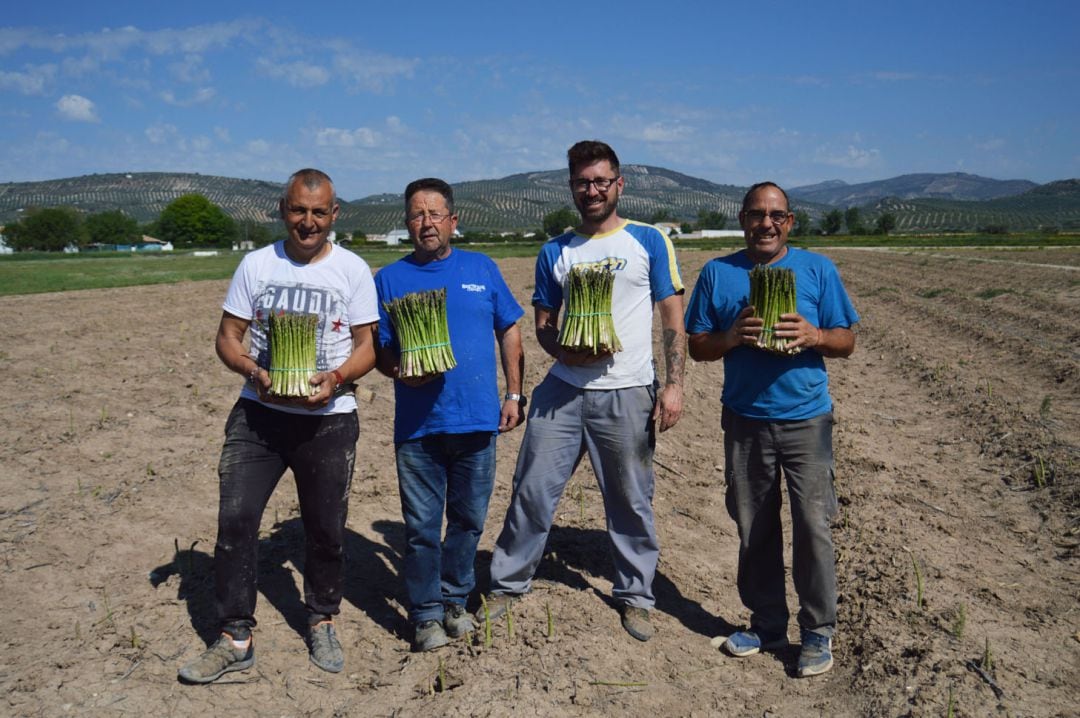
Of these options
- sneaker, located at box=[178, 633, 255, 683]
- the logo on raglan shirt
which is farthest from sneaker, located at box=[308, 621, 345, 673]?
the logo on raglan shirt

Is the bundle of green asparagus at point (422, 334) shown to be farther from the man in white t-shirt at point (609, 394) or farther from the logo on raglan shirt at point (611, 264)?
the logo on raglan shirt at point (611, 264)

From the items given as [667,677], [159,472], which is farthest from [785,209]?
[159,472]

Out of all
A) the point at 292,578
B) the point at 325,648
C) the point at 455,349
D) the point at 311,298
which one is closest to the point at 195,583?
the point at 292,578

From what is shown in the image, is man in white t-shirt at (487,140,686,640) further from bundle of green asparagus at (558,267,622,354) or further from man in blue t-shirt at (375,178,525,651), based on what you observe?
man in blue t-shirt at (375,178,525,651)

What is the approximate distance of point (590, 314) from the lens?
13.4ft

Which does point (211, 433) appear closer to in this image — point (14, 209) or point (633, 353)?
point (633, 353)

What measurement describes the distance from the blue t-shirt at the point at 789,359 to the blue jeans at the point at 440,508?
133cm

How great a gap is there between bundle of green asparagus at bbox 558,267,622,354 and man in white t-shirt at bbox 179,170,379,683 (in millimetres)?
975

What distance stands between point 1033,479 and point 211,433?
7.60 metres

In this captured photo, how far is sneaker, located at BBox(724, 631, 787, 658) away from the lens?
169 inches

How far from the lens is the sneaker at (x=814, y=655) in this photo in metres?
4.07

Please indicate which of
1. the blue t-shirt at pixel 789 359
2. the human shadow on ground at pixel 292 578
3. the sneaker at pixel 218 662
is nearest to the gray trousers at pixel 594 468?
the blue t-shirt at pixel 789 359

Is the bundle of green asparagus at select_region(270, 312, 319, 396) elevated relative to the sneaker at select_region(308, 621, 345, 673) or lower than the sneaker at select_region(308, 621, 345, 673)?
elevated

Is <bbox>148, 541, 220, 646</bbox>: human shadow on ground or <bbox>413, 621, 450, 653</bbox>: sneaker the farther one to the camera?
<bbox>148, 541, 220, 646</bbox>: human shadow on ground
